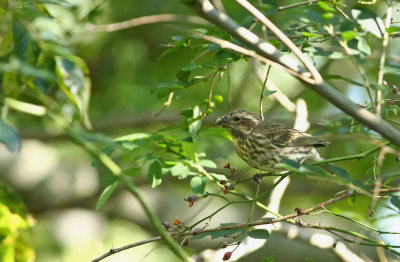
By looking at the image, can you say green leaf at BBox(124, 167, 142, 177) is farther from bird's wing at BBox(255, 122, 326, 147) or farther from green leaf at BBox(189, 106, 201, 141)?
bird's wing at BBox(255, 122, 326, 147)

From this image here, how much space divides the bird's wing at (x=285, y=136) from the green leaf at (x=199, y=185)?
1455 mm

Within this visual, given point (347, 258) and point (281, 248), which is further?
point (281, 248)

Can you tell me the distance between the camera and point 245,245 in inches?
150

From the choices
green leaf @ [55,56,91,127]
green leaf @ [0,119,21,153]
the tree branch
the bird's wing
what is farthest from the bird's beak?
green leaf @ [0,119,21,153]

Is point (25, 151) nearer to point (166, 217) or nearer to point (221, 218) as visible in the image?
point (166, 217)

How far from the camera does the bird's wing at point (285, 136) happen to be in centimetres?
458

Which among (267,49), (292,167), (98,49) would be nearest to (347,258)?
(292,167)

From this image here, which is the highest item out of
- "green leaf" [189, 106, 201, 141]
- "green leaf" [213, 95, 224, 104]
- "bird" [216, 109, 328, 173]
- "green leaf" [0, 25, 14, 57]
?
"green leaf" [0, 25, 14, 57]

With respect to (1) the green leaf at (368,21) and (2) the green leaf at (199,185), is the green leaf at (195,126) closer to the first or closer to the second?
(2) the green leaf at (199,185)

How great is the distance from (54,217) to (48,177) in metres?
0.54

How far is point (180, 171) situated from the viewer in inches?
125

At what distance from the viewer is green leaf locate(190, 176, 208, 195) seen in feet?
10.2

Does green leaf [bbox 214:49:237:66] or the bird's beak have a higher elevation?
green leaf [bbox 214:49:237:66]

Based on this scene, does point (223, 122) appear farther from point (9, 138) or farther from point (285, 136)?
point (9, 138)
